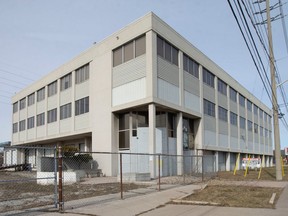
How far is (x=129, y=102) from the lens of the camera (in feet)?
99.1

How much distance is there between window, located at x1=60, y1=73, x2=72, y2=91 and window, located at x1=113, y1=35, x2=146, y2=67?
1070cm

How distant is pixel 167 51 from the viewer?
104 ft

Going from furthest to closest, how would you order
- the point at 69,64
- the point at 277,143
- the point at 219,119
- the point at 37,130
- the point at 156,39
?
the point at 37,130 < the point at 219,119 < the point at 69,64 < the point at 156,39 < the point at 277,143

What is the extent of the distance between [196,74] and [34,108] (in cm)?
2580

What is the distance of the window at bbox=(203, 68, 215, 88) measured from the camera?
4089 centimetres

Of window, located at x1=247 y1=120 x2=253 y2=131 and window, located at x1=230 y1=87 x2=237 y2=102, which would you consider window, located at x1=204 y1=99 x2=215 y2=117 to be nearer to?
window, located at x1=230 y1=87 x2=237 y2=102

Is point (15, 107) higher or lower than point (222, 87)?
lower

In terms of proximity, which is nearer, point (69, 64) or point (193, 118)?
point (193, 118)

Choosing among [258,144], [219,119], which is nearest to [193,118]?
[219,119]

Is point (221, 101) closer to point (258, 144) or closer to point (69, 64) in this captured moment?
point (69, 64)

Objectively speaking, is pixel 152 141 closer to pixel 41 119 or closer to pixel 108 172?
pixel 108 172

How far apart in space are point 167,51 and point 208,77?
11961 millimetres

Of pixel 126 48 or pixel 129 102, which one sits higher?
pixel 126 48

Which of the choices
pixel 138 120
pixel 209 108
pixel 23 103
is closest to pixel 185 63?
pixel 138 120
